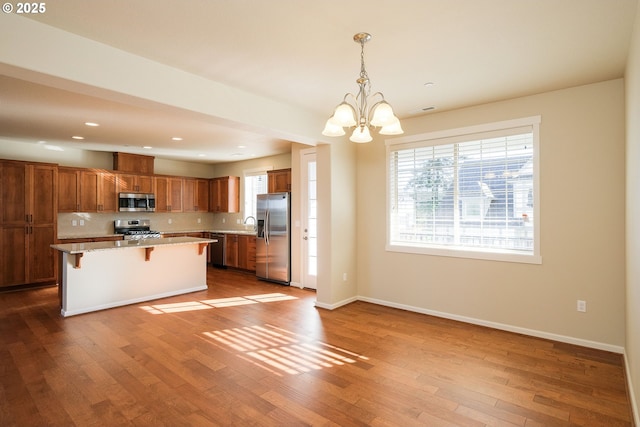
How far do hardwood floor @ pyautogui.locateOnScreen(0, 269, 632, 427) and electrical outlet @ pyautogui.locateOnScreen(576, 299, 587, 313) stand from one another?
40 cm

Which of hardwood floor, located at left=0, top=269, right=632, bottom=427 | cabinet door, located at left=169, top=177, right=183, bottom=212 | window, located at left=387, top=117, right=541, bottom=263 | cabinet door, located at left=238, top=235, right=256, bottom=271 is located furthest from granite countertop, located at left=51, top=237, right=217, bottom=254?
window, located at left=387, top=117, right=541, bottom=263

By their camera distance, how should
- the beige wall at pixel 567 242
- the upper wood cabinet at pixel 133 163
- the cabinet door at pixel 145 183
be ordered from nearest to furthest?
the beige wall at pixel 567 242, the upper wood cabinet at pixel 133 163, the cabinet door at pixel 145 183

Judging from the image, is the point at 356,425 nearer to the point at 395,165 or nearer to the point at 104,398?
the point at 104,398

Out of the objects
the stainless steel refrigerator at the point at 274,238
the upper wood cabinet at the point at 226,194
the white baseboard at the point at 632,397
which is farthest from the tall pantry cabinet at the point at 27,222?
the white baseboard at the point at 632,397

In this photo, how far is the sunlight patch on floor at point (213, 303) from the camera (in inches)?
185

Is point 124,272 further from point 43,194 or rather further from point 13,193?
point 13,193

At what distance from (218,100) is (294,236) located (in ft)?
10.8

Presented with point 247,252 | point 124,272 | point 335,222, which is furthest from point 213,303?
point 247,252

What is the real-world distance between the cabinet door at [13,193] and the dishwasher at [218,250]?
3572 mm

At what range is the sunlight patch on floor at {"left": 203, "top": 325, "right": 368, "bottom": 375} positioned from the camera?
3.00 m

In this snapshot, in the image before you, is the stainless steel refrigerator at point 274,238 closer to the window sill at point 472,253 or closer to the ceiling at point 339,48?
the window sill at point 472,253

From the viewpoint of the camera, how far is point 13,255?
564 centimetres

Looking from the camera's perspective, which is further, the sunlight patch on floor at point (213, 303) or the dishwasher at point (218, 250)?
the dishwasher at point (218, 250)

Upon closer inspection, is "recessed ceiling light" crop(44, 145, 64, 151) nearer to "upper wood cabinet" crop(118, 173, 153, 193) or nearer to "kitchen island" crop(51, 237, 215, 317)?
"upper wood cabinet" crop(118, 173, 153, 193)
